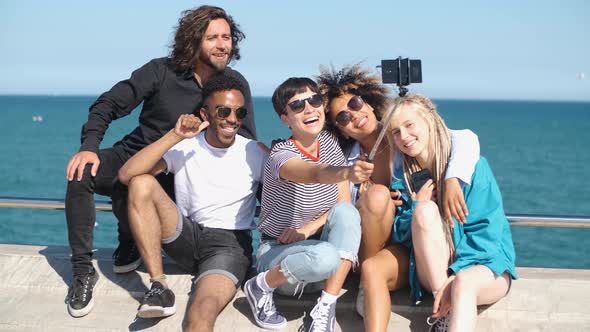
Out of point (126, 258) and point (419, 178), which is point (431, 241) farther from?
point (126, 258)

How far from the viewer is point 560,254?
2169 centimetres

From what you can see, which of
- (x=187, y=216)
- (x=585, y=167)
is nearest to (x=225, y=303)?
(x=187, y=216)

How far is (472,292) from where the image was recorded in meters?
3.88

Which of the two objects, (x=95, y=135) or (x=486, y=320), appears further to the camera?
(x=95, y=135)

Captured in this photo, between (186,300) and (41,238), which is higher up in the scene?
(186,300)

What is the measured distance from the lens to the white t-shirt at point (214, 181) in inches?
182

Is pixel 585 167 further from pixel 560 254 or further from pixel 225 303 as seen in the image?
pixel 225 303

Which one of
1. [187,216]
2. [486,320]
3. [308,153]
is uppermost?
[308,153]

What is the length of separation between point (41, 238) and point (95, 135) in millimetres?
20251

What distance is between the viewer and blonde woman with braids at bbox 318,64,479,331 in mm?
4070

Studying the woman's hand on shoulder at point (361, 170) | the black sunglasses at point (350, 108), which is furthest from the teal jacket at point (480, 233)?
the woman's hand on shoulder at point (361, 170)

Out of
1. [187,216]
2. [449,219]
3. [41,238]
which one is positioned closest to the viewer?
[449,219]

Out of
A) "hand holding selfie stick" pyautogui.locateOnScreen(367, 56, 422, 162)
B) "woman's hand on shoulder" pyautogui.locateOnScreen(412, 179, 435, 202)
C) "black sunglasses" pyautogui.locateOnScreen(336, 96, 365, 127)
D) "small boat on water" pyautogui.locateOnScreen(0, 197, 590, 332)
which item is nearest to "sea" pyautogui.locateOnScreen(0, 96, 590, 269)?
"small boat on water" pyautogui.locateOnScreen(0, 197, 590, 332)

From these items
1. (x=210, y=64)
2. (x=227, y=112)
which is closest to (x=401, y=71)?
(x=227, y=112)
